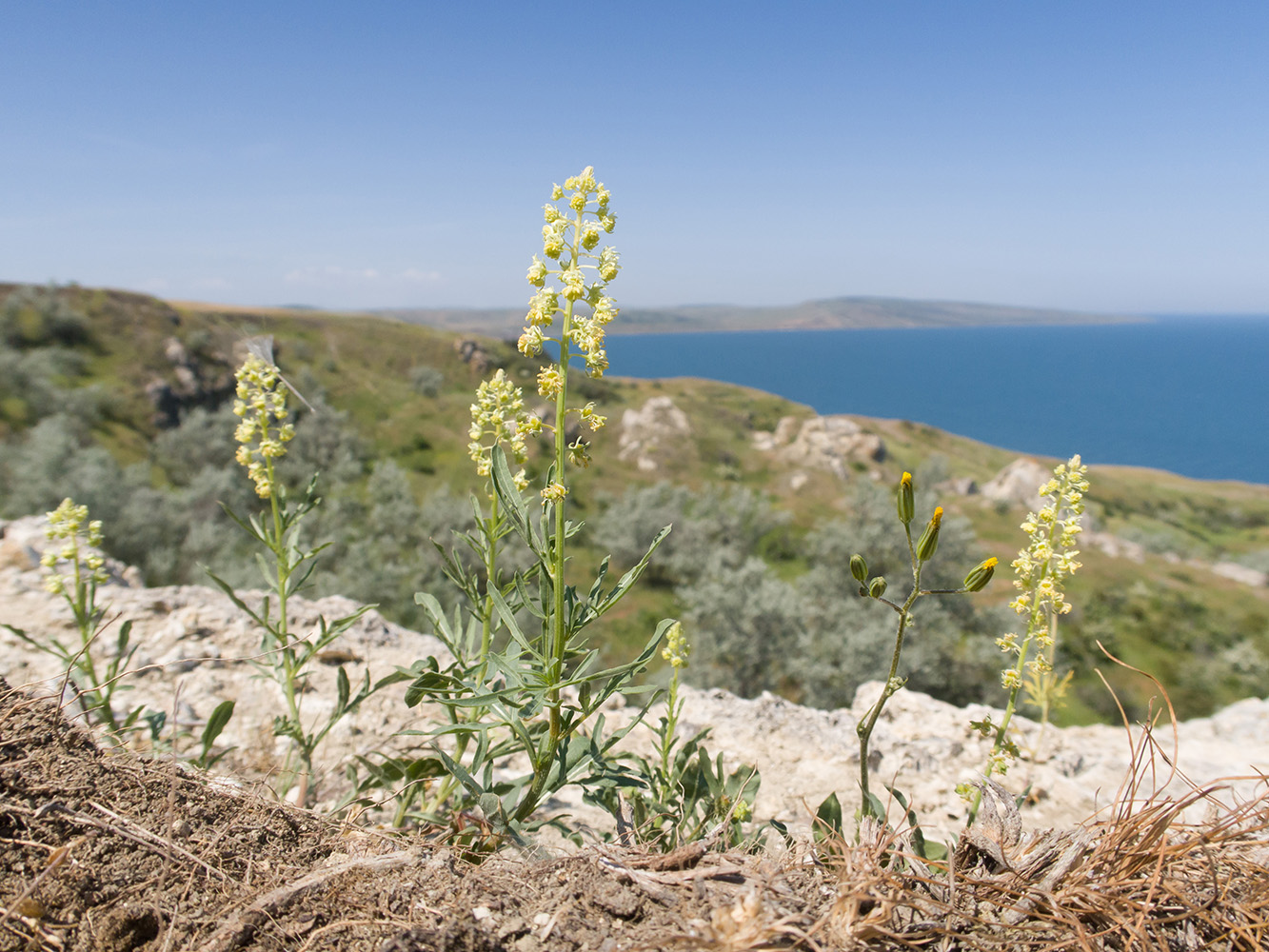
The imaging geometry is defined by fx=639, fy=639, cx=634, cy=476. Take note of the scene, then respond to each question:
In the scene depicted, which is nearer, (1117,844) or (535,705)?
(1117,844)

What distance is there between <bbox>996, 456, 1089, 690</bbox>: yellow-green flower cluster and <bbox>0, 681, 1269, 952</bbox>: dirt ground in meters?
0.63

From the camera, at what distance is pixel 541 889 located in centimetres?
199

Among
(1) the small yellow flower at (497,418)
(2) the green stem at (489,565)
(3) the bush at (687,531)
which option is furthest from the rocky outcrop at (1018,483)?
(2) the green stem at (489,565)

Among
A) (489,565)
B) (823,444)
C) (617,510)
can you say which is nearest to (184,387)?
(617,510)

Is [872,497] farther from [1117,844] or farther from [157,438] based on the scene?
[157,438]

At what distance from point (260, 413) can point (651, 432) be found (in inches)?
2388

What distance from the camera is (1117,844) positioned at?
2.01 meters

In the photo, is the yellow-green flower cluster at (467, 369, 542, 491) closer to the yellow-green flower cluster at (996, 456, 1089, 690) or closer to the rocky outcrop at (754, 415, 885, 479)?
the yellow-green flower cluster at (996, 456, 1089, 690)

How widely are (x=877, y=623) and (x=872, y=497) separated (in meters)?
9.21

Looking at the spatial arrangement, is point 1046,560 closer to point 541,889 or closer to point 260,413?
point 541,889

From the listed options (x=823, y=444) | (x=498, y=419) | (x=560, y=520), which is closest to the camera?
(x=560, y=520)

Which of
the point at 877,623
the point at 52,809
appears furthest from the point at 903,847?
the point at 877,623

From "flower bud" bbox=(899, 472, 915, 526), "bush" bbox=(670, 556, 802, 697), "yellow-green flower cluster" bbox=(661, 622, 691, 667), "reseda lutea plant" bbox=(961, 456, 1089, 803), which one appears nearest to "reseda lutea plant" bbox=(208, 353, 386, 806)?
"yellow-green flower cluster" bbox=(661, 622, 691, 667)

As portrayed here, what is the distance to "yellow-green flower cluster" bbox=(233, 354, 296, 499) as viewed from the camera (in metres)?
3.35
